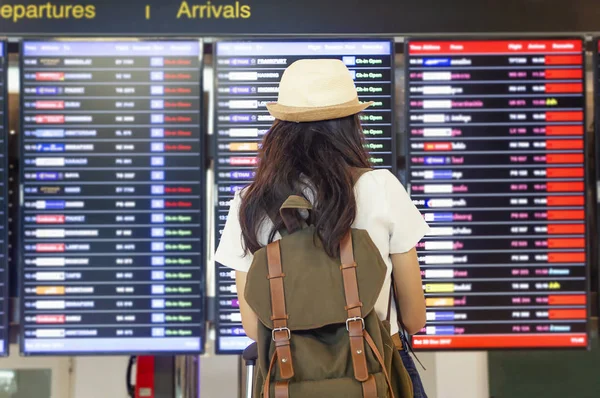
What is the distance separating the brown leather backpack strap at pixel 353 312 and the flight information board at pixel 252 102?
1471mm

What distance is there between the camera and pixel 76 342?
11.1 ft

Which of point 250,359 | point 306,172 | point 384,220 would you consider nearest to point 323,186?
point 306,172

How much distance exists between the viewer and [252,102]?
134 inches

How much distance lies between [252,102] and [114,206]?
842 millimetres

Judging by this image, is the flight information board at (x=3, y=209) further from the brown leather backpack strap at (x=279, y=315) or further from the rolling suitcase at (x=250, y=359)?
the brown leather backpack strap at (x=279, y=315)

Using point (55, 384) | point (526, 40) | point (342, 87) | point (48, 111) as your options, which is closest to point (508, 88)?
point (526, 40)

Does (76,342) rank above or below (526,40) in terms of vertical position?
below

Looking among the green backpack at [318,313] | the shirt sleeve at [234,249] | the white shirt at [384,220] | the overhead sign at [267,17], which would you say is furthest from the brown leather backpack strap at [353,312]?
the overhead sign at [267,17]

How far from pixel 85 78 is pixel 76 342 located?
1.29 metres

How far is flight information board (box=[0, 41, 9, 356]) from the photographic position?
3398 mm

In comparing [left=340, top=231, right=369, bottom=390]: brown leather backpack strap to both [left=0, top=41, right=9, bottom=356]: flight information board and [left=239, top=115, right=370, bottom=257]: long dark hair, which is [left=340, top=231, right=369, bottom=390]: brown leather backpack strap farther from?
[left=0, top=41, right=9, bottom=356]: flight information board

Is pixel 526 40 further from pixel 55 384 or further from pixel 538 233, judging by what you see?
pixel 55 384

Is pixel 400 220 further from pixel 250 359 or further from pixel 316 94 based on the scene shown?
pixel 250 359

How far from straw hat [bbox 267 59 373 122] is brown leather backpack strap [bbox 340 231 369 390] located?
0.38m
